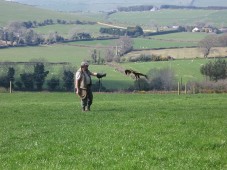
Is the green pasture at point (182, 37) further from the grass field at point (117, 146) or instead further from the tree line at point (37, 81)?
the grass field at point (117, 146)

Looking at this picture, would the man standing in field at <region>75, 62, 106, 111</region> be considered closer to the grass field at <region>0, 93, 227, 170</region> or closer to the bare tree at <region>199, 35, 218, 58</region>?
the grass field at <region>0, 93, 227, 170</region>

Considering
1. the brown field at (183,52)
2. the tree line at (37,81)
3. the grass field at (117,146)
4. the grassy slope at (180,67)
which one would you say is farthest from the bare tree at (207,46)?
the grass field at (117,146)

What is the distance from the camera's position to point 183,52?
118 metres

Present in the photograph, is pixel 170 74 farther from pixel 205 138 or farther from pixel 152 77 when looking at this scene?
pixel 205 138

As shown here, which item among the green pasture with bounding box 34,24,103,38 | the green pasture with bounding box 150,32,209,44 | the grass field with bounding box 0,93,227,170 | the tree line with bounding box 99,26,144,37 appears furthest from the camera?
the tree line with bounding box 99,26,144,37

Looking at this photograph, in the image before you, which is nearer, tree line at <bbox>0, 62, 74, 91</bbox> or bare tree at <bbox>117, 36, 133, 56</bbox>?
tree line at <bbox>0, 62, 74, 91</bbox>

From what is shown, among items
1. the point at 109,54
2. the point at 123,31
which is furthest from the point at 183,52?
the point at 123,31

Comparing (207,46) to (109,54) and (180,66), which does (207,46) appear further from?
(180,66)

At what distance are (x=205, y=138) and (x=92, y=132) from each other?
3709mm

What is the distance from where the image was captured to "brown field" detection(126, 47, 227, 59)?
373ft

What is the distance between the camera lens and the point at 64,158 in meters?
11.6

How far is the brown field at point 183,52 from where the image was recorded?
11362 centimetres

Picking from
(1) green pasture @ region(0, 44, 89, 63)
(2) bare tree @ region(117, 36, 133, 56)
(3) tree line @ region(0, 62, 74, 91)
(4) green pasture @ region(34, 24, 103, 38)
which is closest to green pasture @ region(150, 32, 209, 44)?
(2) bare tree @ region(117, 36, 133, 56)

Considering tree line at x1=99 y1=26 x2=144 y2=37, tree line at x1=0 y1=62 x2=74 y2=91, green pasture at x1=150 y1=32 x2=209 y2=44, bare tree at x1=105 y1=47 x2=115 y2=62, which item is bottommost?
tree line at x1=0 y1=62 x2=74 y2=91
